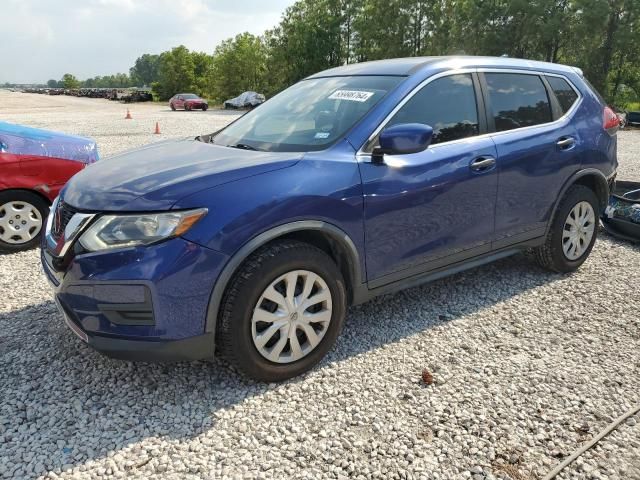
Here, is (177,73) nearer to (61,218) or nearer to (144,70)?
(61,218)

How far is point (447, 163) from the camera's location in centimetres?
343

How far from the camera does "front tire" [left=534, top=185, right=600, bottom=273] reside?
4387 millimetres

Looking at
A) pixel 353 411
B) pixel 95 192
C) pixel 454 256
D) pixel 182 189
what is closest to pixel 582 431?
pixel 353 411

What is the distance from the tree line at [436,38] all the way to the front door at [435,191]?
1188 inches

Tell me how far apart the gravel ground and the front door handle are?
1074 millimetres

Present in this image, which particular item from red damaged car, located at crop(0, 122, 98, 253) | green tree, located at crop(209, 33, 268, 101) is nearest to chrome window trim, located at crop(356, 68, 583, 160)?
red damaged car, located at crop(0, 122, 98, 253)

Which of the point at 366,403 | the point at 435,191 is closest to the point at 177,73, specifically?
the point at 435,191

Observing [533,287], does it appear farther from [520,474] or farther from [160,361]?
[160,361]

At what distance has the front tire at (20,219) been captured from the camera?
5.11 metres

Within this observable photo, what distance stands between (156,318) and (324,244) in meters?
1.07

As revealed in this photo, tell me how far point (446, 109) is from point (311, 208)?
4.47 feet

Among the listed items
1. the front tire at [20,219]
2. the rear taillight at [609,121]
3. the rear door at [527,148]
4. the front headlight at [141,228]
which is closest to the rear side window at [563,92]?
the rear door at [527,148]

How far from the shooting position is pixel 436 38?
1612 inches

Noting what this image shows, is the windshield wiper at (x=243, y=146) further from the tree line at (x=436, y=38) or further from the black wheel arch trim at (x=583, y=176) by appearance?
the tree line at (x=436, y=38)
